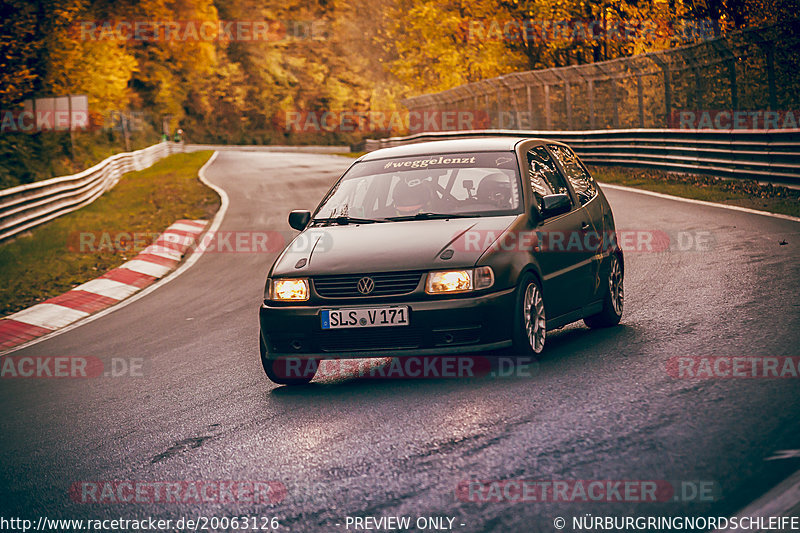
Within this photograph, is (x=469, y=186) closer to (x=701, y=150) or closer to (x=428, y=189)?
(x=428, y=189)

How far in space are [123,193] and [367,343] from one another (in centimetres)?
2377

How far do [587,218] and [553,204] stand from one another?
39.6 inches

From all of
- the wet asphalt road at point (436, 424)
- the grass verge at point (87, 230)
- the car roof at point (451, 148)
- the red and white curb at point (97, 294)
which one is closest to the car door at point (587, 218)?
the wet asphalt road at point (436, 424)

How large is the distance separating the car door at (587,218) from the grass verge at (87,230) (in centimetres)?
825

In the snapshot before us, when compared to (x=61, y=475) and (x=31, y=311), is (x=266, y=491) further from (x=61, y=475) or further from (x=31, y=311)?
(x=31, y=311)

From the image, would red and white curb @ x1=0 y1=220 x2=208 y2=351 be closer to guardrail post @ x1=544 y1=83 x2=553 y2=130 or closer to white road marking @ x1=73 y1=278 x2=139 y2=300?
white road marking @ x1=73 y1=278 x2=139 y2=300

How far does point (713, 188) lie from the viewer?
64.5ft

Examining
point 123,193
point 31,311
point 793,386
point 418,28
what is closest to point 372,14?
point 418,28

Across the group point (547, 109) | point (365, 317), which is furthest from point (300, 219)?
point (547, 109)

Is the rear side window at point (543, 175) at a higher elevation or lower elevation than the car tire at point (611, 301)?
higher

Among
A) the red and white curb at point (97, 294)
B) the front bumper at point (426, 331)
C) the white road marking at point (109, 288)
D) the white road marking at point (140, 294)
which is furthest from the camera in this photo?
the white road marking at point (109, 288)

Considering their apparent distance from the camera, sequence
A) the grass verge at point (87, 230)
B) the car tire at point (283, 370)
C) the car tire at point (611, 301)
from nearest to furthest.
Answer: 1. the car tire at point (283, 370)
2. the car tire at point (611, 301)
3. the grass verge at point (87, 230)

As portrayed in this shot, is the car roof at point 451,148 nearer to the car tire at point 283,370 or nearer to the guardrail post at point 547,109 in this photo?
the car tire at point 283,370

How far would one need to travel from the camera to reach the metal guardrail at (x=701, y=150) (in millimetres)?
17031
